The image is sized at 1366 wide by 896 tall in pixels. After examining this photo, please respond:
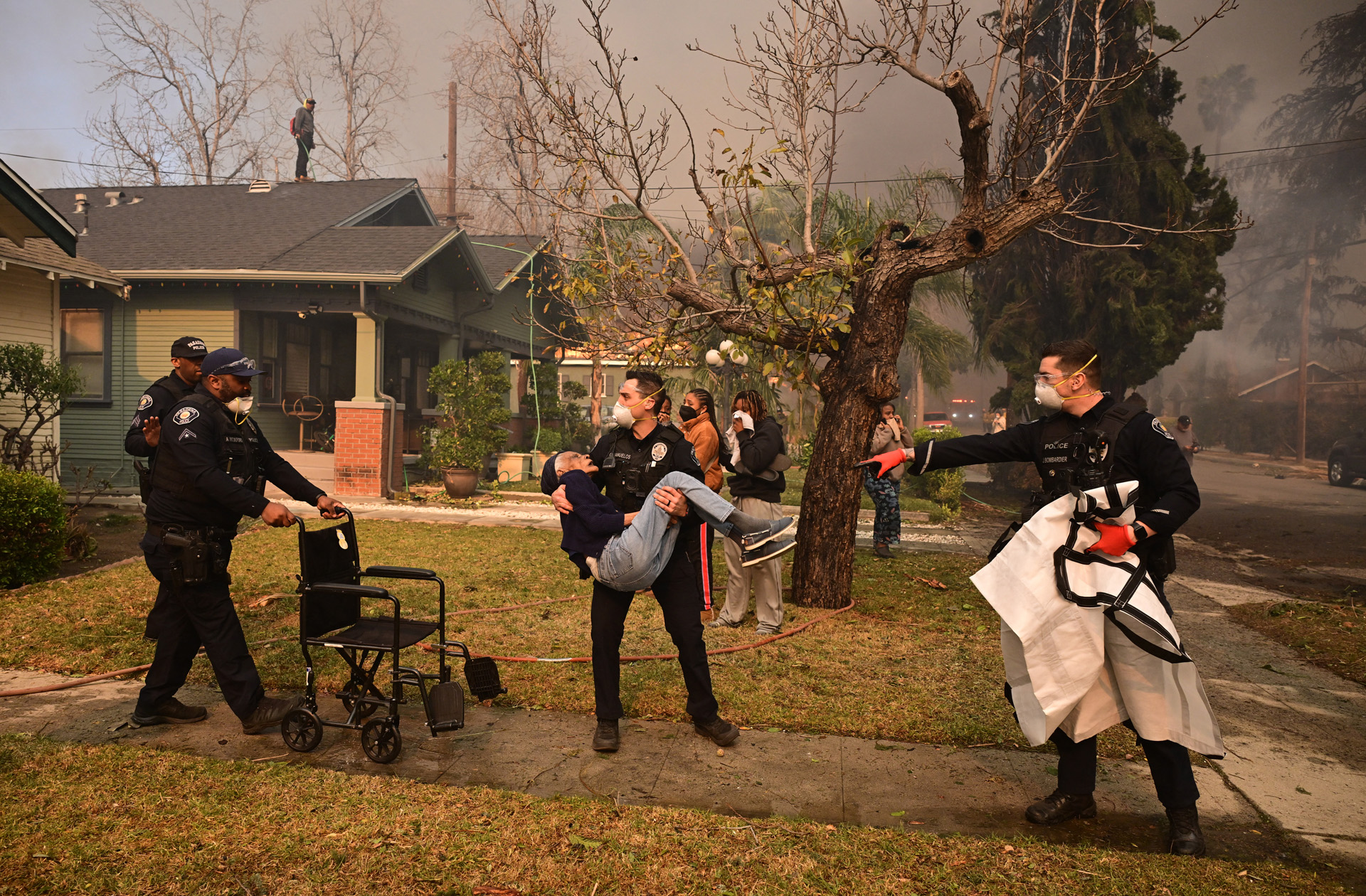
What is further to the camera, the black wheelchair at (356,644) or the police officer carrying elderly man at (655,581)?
the police officer carrying elderly man at (655,581)

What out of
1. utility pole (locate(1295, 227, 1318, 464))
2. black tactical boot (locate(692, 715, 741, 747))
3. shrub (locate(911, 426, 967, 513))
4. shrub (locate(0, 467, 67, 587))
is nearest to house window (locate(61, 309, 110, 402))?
shrub (locate(0, 467, 67, 587))

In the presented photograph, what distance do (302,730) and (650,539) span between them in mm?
1994

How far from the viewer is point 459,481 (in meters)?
15.9

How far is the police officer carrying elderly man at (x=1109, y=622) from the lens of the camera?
11.6 ft

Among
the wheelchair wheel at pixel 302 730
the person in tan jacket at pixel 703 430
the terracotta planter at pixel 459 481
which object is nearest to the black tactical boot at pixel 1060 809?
the wheelchair wheel at pixel 302 730

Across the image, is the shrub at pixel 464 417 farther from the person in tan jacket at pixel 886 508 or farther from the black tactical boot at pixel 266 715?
the black tactical boot at pixel 266 715

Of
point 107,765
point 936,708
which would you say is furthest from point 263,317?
point 936,708

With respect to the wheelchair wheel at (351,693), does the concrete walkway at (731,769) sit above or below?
below

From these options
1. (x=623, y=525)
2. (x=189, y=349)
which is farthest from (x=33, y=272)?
(x=623, y=525)

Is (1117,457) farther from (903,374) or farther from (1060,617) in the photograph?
(903,374)

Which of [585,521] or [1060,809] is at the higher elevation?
[585,521]

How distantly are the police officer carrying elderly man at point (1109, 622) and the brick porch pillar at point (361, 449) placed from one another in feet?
44.3

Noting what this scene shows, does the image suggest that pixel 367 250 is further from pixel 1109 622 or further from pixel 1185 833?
pixel 1185 833

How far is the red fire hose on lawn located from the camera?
5223 millimetres
